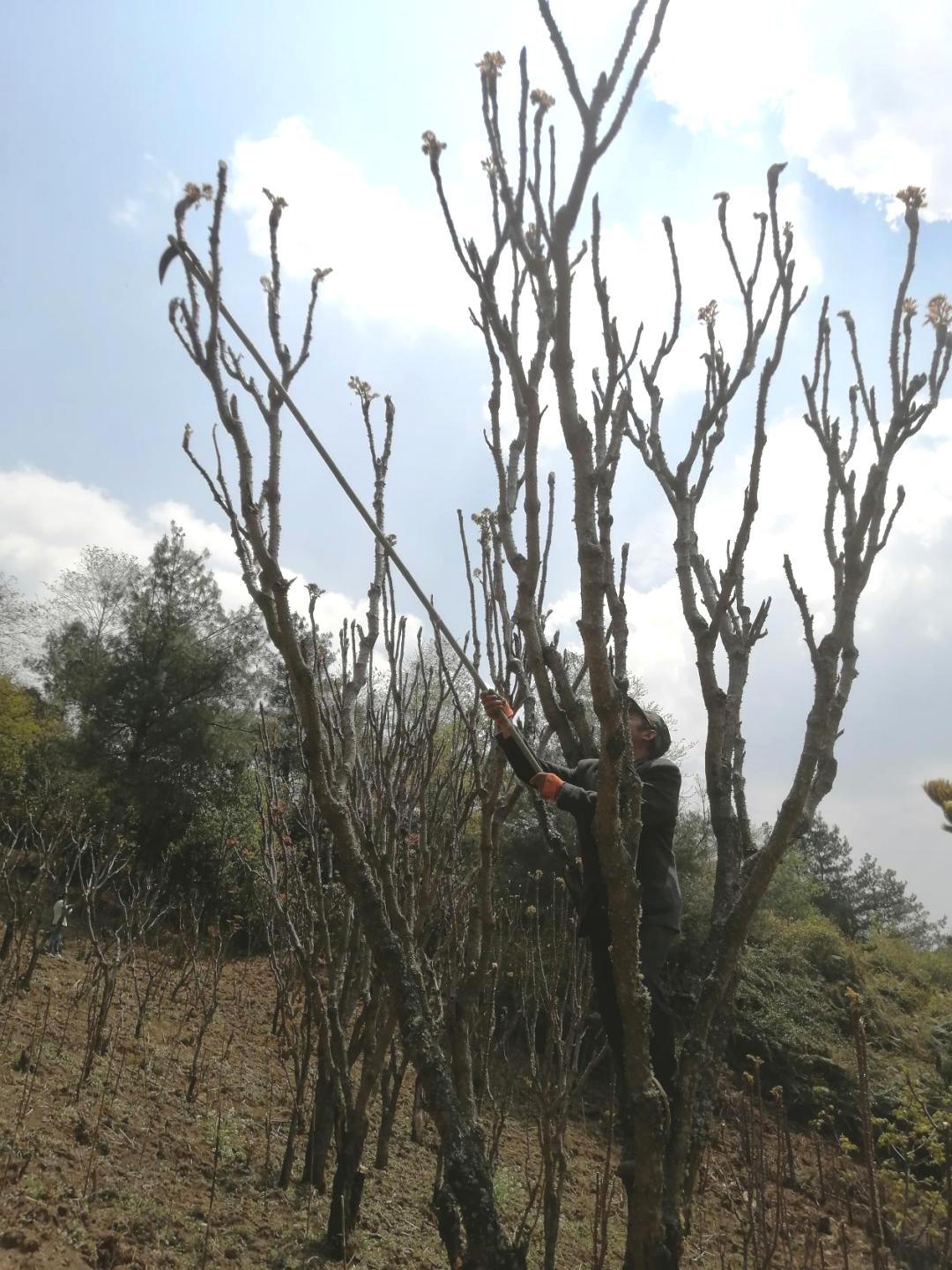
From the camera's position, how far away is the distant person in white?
428 inches

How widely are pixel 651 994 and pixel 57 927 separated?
11.1m

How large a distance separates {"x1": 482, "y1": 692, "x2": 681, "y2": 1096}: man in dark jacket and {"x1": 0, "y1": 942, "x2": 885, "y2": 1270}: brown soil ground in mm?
565

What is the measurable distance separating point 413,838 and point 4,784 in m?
15.1

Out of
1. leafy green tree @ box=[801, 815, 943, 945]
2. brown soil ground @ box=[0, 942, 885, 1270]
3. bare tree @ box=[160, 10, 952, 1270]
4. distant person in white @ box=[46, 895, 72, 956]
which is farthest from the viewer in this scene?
leafy green tree @ box=[801, 815, 943, 945]

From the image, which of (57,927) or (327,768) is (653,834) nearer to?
(327,768)

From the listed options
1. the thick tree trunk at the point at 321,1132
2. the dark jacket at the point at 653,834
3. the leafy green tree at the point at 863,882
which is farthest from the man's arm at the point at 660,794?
the leafy green tree at the point at 863,882

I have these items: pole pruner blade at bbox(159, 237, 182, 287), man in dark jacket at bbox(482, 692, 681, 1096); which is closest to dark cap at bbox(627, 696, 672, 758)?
man in dark jacket at bbox(482, 692, 681, 1096)

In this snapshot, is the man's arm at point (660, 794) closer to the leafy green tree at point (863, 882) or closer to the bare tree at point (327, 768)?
the bare tree at point (327, 768)

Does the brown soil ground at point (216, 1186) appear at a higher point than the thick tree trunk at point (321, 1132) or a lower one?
Result: lower

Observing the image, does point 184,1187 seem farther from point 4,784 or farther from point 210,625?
point 210,625

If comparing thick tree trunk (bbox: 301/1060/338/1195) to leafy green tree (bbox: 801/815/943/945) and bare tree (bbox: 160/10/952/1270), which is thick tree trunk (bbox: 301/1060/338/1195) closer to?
bare tree (bbox: 160/10/952/1270)

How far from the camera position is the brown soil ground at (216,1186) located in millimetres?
3764

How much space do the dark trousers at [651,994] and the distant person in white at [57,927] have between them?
10414mm

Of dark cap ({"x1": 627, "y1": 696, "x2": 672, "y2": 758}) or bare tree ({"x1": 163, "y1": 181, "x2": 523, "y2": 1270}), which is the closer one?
bare tree ({"x1": 163, "y1": 181, "x2": 523, "y2": 1270})
